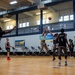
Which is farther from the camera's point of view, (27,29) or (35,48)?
(27,29)

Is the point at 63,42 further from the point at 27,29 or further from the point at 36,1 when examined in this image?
the point at 27,29

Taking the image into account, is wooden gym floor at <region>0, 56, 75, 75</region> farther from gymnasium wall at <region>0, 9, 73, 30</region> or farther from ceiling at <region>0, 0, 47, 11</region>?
gymnasium wall at <region>0, 9, 73, 30</region>

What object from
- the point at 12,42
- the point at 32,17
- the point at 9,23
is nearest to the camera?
Result: the point at 12,42

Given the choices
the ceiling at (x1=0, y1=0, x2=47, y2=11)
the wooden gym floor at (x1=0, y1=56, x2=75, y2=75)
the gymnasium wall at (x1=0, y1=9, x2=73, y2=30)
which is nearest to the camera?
the wooden gym floor at (x1=0, y1=56, x2=75, y2=75)

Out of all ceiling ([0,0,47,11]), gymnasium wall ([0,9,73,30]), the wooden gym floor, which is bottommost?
the wooden gym floor

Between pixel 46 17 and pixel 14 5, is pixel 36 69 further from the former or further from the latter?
pixel 46 17

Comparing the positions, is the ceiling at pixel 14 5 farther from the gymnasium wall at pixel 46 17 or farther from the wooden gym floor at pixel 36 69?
the wooden gym floor at pixel 36 69

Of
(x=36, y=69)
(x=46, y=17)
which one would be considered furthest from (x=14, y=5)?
(x=36, y=69)

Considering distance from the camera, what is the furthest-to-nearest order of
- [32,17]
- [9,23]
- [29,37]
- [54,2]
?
[9,23], [32,17], [29,37], [54,2]

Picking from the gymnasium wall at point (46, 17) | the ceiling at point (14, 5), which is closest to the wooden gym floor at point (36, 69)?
the ceiling at point (14, 5)

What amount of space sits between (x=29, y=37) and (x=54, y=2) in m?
5.98

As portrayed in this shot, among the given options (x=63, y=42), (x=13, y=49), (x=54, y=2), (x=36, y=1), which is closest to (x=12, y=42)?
(x=13, y=49)

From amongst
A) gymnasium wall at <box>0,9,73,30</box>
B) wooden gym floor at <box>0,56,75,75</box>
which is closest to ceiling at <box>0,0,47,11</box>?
gymnasium wall at <box>0,9,73,30</box>

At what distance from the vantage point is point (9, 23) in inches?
1234
